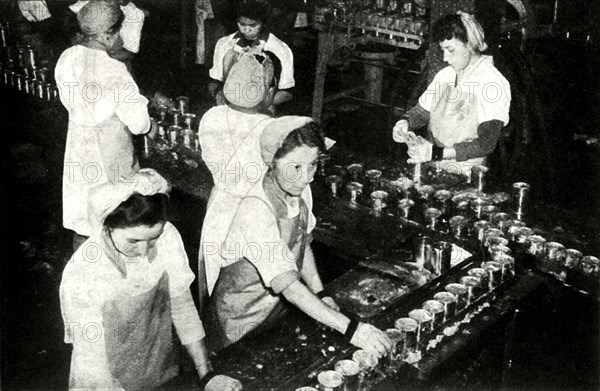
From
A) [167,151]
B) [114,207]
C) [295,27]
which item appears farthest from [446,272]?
[295,27]

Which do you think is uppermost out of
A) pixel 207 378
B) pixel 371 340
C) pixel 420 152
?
pixel 420 152

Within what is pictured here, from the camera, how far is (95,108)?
4133 mm

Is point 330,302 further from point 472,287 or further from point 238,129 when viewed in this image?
point 238,129

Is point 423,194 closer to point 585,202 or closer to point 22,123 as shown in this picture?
point 585,202

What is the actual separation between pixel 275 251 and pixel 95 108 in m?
1.61

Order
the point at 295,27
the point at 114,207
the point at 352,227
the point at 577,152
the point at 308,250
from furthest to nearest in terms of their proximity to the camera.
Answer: the point at 295,27
the point at 577,152
the point at 352,227
the point at 308,250
the point at 114,207

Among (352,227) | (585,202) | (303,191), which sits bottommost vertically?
(585,202)

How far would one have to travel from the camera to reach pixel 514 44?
246 inches

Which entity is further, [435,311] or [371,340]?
[435,311]

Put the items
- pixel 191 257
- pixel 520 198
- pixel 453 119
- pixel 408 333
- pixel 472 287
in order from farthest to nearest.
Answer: pixel 191 257 → pixel 453 119 → pixel 520 198 → pixel 472 287 → pixel 408 333

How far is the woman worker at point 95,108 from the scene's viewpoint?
4043 millimetres

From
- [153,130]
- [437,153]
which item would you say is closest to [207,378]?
[153,130]

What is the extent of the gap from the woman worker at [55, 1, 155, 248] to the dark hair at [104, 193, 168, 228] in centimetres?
143

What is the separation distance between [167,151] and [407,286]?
194 centimetres
